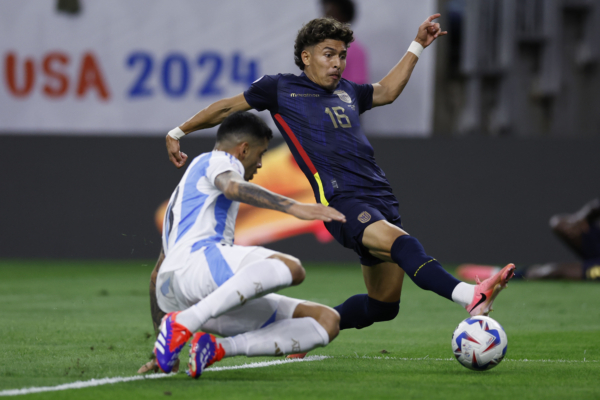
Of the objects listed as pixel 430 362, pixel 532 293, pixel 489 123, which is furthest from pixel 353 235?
→ pixel 489 123

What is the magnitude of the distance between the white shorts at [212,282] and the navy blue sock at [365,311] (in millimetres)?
946

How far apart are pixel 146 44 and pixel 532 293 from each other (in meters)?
8.70

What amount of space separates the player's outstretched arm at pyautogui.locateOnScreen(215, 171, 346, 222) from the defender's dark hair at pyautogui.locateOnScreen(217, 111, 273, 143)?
1.13 feet

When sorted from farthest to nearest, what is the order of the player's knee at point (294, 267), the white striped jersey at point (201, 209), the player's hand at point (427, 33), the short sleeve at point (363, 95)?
1. the player's hand at point (427, 33)
2. the short sleeve at point (363, 95)
3. the white striped jersey at point (201, 209)
4. the player's knee at point (294, 267)

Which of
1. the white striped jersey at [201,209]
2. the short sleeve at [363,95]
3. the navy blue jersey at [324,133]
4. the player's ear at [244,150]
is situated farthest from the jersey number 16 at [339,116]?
the white striped jersey at [201,209]

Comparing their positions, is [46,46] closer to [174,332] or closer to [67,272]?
[67,272]

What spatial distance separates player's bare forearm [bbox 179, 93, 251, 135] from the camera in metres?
4.74

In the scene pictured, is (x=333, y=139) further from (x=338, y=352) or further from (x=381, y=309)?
(x=338, y=352)

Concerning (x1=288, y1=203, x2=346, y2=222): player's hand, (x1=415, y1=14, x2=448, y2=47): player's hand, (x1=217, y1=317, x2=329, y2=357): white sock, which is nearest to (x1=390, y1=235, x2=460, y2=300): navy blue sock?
(x1=217, y1=317, x2=329, y2=357): white sock

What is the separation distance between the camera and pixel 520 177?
1281cm

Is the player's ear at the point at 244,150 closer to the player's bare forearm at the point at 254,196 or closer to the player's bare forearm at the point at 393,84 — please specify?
the player's bare forearm at the point at 254,196

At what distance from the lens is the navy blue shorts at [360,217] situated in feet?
14.1

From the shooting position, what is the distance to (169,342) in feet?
11.6

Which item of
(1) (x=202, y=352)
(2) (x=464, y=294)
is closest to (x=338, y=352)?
(2) (x=464, y=294)
